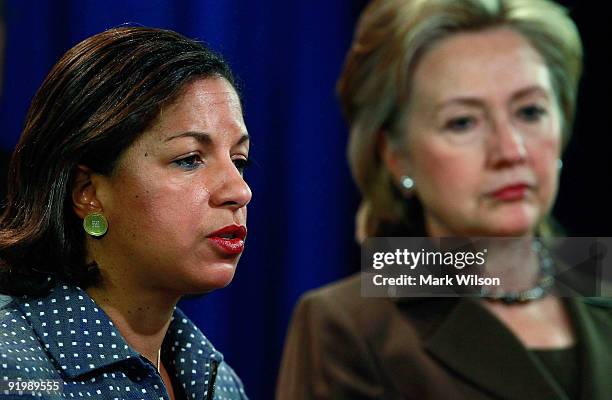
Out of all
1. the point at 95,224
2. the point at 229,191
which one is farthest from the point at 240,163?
the point at 95,224

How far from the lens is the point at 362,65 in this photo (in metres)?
1.16

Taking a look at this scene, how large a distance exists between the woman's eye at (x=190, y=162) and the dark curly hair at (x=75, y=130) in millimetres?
50

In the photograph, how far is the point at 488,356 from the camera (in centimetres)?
104

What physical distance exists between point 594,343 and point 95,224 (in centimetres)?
58

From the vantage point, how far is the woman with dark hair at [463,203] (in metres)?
1.03

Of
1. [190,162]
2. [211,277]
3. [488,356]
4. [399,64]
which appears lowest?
[488,356]

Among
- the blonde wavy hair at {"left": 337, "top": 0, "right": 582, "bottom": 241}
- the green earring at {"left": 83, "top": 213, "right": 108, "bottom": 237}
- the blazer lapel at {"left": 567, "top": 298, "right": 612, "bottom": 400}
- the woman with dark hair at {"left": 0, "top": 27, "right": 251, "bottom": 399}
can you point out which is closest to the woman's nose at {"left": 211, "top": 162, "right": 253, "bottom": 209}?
the woman with dark hair at {"left": 0, "top": 27, "right": 251, "bottom": 399}

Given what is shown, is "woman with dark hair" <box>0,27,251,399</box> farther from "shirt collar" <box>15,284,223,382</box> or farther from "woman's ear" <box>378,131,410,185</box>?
"woman's ear" <box>378,131,410,185</box>

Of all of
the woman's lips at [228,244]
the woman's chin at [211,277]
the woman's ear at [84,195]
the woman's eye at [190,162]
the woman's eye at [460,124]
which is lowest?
the woman's chin at [211,277]

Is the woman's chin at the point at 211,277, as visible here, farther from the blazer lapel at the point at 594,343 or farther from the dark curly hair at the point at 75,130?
the blazer lapel at the point at 594,343

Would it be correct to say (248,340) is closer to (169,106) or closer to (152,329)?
(152,329)

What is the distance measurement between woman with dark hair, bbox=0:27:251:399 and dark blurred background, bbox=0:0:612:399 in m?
0.34

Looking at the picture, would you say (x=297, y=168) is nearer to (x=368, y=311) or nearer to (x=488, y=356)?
(x=368, y=311)

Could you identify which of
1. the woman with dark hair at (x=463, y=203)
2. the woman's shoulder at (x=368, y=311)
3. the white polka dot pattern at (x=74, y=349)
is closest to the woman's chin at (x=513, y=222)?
the woman with dark hair at (x=463, y=203)
